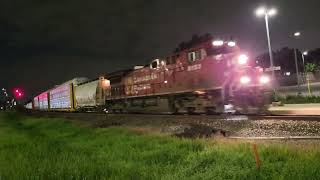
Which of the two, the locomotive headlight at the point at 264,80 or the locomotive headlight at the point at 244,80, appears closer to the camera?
the locomotive headlight at the point at 244,80

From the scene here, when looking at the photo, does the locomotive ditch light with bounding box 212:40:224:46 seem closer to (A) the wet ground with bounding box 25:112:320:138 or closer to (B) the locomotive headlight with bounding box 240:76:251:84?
(B) the locomotive headlight with bounding box 240:76:251:84

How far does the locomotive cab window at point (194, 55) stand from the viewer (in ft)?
73.3

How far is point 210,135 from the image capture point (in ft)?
47.4

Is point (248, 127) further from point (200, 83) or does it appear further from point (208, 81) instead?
point (200, 83)

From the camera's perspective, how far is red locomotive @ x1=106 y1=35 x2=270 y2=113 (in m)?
20.4

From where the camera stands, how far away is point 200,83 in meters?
22.1

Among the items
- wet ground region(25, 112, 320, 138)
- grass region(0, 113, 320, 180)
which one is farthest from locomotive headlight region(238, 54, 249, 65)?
grass region(0, 113, 320, 180)

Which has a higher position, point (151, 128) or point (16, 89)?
point (16, 89)

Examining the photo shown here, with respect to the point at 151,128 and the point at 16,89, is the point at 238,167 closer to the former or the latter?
the point at 151,128

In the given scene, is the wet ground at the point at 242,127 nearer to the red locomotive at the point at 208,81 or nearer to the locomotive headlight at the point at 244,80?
the red locomotive at the point at 208,81

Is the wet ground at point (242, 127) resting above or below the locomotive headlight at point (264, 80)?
below

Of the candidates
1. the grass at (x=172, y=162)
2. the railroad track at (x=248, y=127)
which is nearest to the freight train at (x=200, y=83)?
the railroad track at (x=248, y=127)

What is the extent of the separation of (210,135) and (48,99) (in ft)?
204

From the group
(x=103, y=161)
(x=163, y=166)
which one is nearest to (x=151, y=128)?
(x=103, y=161)
